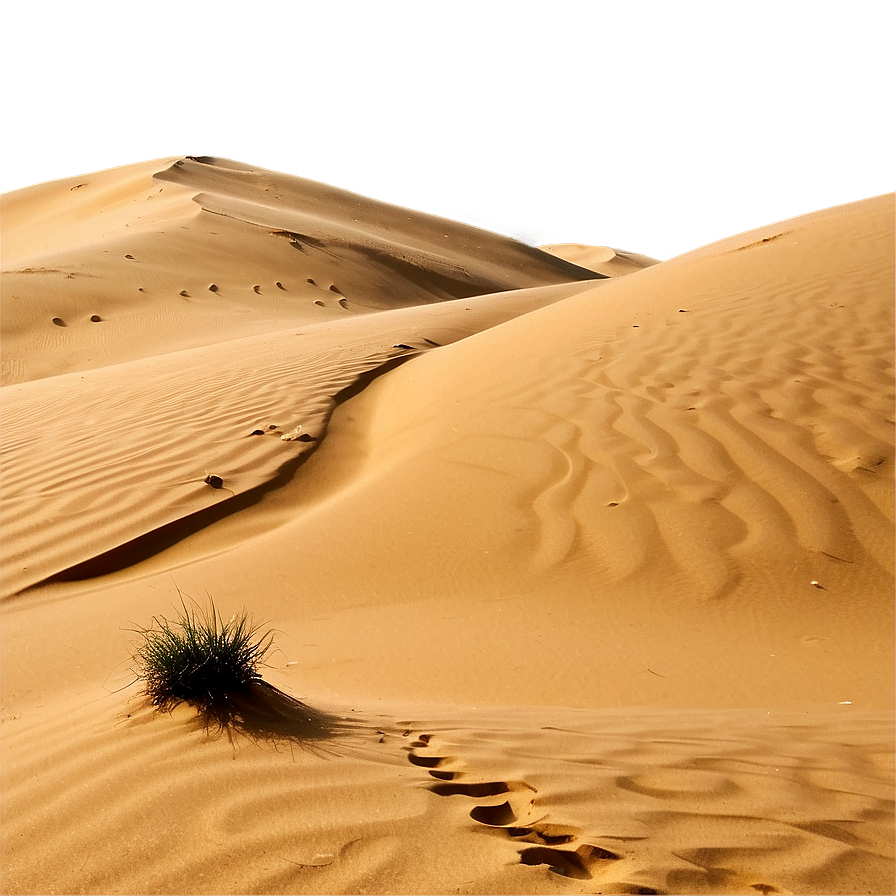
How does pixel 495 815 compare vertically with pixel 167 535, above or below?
below

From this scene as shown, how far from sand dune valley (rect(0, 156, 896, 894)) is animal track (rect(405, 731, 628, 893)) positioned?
13 mm

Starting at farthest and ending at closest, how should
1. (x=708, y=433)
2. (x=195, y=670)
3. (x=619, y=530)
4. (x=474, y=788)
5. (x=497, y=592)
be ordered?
(x=708, y=433) → (x=619, y=530) → (x=497, y=592) → (x=195, y=670) → (x=474, y=788)

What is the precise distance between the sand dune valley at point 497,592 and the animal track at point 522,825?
0.01 metres

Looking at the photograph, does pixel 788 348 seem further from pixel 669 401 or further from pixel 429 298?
pixel 429 298

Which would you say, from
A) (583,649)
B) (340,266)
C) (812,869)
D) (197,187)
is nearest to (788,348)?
(583,649)

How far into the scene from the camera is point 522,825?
6.87 ft

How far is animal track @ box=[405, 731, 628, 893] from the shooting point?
1931 millimetres

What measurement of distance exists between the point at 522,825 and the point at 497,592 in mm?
2363

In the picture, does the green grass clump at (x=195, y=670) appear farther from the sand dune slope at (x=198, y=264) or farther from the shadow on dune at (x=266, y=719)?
the sand dune slope at (x=198, y=264)

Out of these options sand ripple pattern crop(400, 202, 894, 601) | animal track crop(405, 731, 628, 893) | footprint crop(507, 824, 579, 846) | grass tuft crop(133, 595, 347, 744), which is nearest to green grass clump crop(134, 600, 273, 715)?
grass tuft crop(133, 595, 347, 744)

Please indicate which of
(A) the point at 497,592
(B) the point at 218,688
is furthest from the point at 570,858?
(A) the point at 497,592

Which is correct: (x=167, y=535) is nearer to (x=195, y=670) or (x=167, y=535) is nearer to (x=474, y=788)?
(x=195, y=670)

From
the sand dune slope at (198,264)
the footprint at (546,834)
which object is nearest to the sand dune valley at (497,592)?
the footprint at (546,834)

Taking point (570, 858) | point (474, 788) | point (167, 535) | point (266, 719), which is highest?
point (167, 535)
